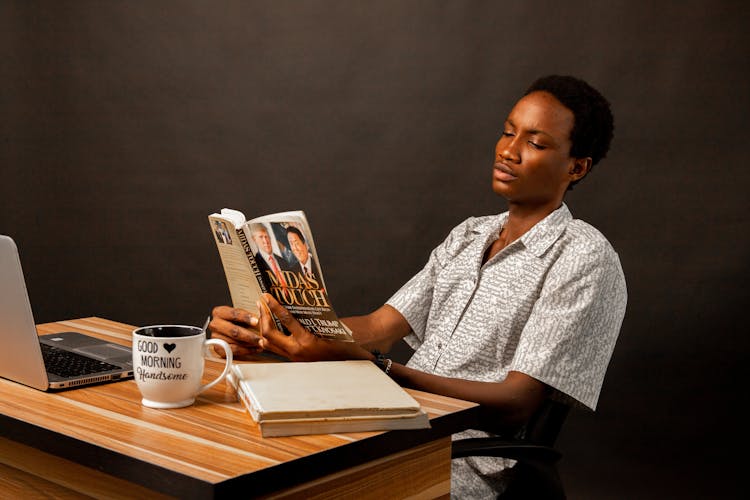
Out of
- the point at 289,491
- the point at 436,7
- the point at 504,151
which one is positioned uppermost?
the point at 436,7

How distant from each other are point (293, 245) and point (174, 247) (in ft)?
8.39

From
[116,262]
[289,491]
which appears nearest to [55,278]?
[116,262]

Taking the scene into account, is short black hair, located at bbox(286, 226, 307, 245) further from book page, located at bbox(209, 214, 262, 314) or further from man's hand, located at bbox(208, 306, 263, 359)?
man's hand, located at bbox(208, 306, 263, 359)

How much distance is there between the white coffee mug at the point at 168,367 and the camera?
142cm

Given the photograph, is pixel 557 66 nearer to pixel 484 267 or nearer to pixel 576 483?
pixel 484 267

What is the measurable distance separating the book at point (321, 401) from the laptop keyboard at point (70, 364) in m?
0.28

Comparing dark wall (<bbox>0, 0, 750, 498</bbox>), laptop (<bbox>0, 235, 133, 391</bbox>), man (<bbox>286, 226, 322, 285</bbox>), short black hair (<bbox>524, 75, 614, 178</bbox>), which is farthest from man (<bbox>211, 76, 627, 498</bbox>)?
dark wall (<bbox>0, 0, 750, 498</bbox>)

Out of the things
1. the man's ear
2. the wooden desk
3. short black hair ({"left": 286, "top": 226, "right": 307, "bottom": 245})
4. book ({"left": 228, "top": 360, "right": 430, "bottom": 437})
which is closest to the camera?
the wooden desk

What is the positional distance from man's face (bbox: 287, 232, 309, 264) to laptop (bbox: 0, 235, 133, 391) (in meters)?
0.38

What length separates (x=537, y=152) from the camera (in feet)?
7.04

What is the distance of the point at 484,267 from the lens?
87.4 inches

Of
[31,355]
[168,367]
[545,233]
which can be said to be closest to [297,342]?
[168,367]

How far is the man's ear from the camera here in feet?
7.18

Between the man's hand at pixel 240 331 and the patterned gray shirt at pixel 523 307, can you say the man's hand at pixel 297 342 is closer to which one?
the man's hand at pixel 240 331
